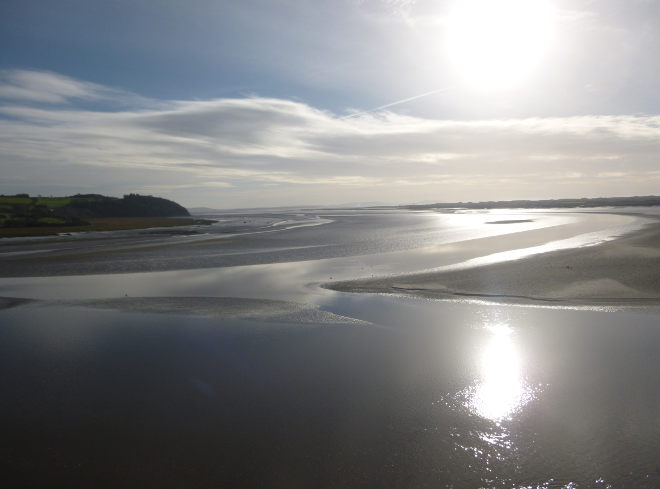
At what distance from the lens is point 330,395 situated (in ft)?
27.7

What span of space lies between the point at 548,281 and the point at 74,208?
346 feet

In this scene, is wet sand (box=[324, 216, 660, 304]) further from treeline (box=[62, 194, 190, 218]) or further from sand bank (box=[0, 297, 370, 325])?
treeline (box=[62, 194, 190, 218])

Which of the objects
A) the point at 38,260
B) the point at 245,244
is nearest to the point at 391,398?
the point at 38,260

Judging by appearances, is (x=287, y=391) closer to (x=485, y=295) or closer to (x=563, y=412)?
(x=563, y=412)

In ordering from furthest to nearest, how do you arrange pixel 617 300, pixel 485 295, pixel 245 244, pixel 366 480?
pixel 245 244
pixel 485 295
pixel 617 300
pixel 366 480

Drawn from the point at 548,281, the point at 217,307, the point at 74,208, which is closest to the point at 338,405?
the point at 217,307

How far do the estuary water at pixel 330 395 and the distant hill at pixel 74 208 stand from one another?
187ft

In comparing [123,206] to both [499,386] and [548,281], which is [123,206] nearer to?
[548,281]

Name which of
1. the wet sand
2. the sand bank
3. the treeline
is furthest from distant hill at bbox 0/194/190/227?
the wet sand

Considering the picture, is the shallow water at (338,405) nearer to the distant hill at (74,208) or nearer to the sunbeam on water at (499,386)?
the sunbeam on water at (499,386)

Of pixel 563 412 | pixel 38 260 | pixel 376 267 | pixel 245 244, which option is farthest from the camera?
pixel 245 244

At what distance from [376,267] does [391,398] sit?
16684 millimetres

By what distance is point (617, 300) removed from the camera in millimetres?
15500

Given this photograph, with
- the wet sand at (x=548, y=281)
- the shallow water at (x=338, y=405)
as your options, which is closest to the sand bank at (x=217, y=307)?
the shallow water at (x=338, y=405)
